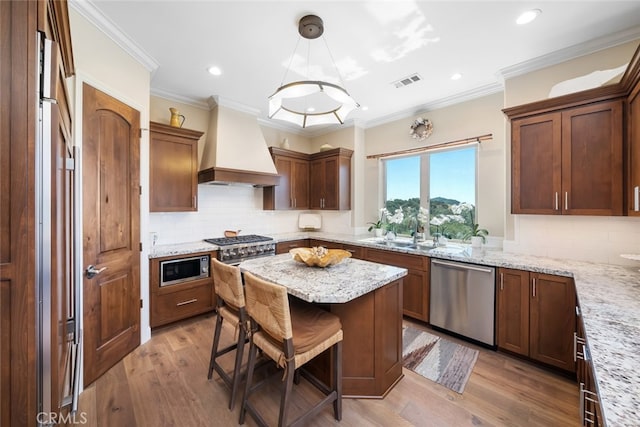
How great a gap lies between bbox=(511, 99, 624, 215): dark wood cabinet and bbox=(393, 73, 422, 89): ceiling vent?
3.74ft

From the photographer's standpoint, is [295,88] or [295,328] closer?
[295,328]

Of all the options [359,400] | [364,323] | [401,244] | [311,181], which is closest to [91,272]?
[364,323]

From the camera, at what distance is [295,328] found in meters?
1.61

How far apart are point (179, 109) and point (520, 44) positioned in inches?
160

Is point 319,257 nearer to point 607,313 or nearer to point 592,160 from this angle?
point 607,313

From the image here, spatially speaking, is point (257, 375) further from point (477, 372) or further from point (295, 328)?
point (477, 372)

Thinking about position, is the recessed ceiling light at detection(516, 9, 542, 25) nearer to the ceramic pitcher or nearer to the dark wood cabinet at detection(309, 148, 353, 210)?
the dark wood cabinet at detection(309, 148, 353, 210)

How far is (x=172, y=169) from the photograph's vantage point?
3.18 metres

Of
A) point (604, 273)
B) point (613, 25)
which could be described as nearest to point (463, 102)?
point (613, 25)

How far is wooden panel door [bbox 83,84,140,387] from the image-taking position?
2.01 metres

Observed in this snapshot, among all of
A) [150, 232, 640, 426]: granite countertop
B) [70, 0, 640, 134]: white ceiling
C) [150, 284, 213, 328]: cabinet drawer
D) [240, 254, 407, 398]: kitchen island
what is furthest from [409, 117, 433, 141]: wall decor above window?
[150, 284, 213, 328]: cabinet drawer

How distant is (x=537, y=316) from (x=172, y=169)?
4.18 meters

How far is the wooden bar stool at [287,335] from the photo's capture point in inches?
55.1

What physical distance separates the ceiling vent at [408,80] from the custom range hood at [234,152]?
2.12m
